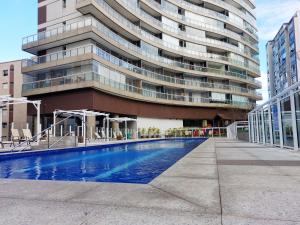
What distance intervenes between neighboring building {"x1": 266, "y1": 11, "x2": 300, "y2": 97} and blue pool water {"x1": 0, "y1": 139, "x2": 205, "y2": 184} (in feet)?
169

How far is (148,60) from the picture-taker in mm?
36469

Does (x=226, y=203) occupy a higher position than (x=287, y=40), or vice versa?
(x=287, y=40)

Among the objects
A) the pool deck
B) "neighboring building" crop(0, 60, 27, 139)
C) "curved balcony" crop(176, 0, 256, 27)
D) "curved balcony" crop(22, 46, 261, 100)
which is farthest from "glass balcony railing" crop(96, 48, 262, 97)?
the pool deck

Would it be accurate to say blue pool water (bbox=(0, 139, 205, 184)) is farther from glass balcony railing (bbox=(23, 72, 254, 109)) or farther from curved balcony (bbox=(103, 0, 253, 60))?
curved balcony (bbox=(103, 0, 253, 60))

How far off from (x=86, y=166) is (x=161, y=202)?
6.98 metres

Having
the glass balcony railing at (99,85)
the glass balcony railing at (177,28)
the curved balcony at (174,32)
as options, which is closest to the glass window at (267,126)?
the glass balcony railing at (99,85)

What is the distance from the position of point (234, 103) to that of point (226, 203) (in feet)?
155

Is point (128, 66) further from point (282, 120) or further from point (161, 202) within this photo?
point (161, 202)

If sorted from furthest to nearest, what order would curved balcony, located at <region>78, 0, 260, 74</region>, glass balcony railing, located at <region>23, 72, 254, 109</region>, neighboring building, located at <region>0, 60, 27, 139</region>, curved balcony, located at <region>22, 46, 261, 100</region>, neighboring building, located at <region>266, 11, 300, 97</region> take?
neighboring building, located at <region>266, 11, 300, 97</region>
neighboring building, located at <region>0, 60, 27, 139</region>
curved balcony, located at <region>78, 0, 260, 74</region>
curved balcony, located at <region>22, 46, 261, 100</region>
glass balcony railing, located at <region>23, 72, 254, 109</region>

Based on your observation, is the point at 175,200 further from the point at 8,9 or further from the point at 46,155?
the point at 8,9

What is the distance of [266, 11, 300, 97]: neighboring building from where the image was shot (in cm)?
5650

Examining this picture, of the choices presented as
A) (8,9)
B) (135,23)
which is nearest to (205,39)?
(135,23)

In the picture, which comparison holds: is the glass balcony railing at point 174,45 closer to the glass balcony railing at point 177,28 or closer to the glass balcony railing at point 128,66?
the glass balcony railing at point 177,28

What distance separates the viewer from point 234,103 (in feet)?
158
